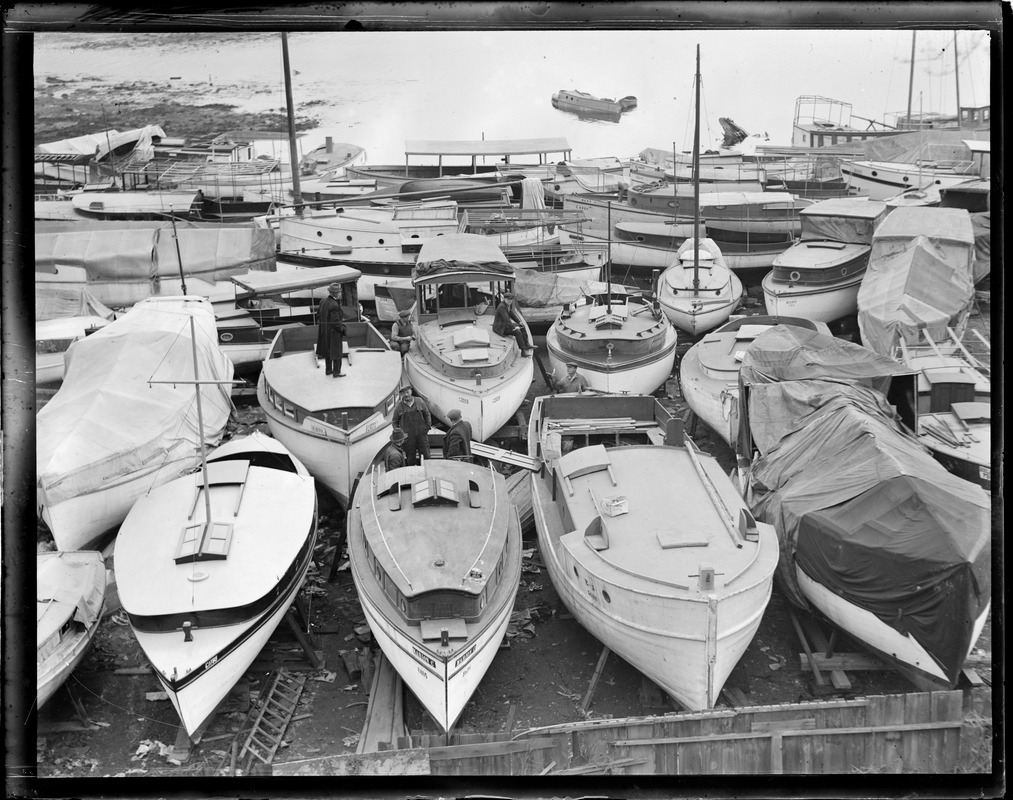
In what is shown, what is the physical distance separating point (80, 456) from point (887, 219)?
16.3 meters

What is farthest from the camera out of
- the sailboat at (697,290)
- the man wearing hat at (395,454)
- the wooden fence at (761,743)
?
the sailboat at (697,290)

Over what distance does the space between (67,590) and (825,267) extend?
15.8 meters

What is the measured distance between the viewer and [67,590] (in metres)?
10.6

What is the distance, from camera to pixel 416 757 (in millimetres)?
8805

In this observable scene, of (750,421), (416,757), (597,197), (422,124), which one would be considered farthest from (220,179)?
(416,757)

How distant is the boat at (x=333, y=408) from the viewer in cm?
1393

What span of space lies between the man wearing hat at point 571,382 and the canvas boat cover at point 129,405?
18.2 ft

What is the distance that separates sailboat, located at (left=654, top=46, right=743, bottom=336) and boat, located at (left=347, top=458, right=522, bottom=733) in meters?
9.62

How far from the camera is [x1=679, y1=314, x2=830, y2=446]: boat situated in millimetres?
15328

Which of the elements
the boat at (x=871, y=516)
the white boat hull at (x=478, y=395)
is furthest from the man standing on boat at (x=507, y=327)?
the boat at (x=871, y=516)

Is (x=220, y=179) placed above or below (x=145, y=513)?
above

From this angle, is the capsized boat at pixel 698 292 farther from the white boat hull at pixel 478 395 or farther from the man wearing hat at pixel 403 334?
the man wearing hat at pixel 403 334

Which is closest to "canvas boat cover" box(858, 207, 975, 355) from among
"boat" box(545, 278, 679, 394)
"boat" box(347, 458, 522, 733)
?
"boat" box(545, 278, 679, 394)

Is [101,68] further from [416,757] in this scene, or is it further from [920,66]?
[416,757]
